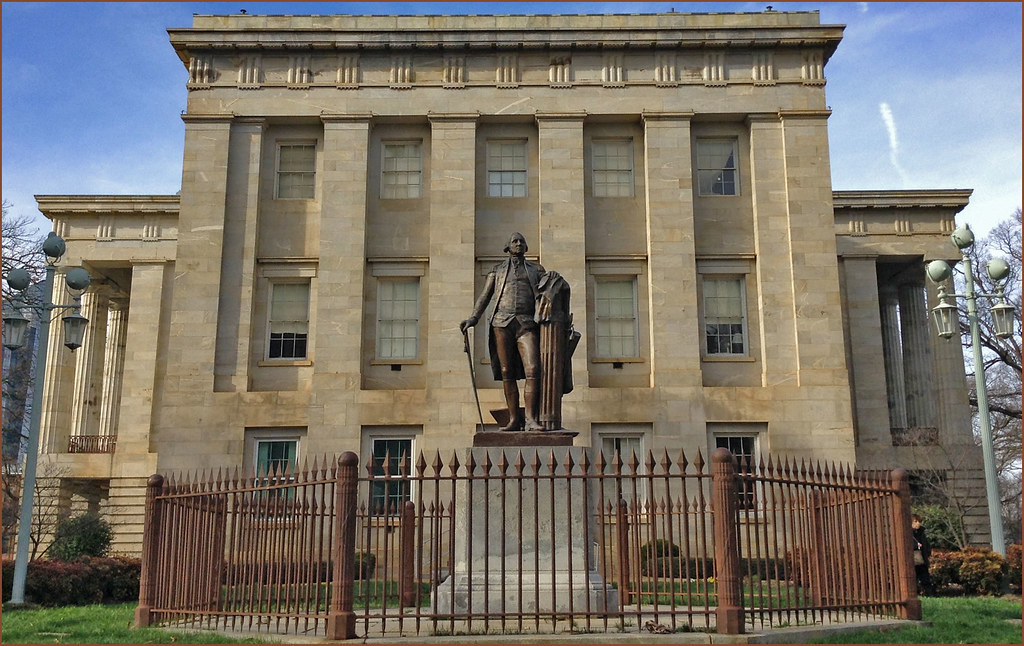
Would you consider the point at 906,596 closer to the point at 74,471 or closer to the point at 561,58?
the point at 561,58

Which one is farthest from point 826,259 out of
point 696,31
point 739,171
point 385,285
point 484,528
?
point 484,528

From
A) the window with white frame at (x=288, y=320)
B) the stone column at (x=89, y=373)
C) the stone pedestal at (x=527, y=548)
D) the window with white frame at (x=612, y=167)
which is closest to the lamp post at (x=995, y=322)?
the stone pedestal at (x=527, y=548)

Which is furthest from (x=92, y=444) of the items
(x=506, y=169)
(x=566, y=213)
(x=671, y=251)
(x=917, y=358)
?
(x=917, y=358)

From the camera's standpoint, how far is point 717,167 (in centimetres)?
2891

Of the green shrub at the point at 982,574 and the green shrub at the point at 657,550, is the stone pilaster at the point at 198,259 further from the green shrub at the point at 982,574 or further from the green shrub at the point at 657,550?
the green shrub at the point at 982,574

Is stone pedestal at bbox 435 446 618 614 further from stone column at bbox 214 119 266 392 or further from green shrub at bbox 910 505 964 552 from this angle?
green shrub at bbox 910 505 964 552

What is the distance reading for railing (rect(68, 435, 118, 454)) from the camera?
113 feet

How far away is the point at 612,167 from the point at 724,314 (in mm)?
5392

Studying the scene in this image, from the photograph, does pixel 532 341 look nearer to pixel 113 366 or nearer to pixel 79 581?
pixel 79 581

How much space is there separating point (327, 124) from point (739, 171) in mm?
12053

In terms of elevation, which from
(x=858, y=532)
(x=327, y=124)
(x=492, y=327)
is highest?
(x=327, y=124)

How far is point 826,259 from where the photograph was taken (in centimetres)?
2742

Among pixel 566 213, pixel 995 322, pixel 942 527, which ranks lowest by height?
pixel 942 527

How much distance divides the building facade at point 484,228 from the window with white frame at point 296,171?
7 centimetres
